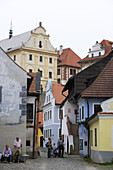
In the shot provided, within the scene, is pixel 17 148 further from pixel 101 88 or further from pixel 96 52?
pixel 96 52

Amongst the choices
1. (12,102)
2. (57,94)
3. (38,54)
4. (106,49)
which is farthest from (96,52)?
(12,102)

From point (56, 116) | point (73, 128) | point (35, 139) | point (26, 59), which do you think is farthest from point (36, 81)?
point (26, 59)

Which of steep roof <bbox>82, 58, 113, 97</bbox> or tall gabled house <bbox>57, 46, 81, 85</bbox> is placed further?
tall gabled house <bbox>57, 46, 81, 85</bbox>

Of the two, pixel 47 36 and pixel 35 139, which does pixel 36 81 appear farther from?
pixel 47 36

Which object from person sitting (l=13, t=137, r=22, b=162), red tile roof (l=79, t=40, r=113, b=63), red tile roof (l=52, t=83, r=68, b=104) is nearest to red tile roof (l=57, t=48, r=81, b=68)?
red tile roof (l=79, t=40, r=113, b=63)

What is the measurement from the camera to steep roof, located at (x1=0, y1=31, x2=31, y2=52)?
300 ft

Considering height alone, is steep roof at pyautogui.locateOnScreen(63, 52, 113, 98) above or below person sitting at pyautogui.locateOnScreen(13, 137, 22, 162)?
above

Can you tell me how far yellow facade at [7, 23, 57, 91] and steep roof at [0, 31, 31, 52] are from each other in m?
1.34

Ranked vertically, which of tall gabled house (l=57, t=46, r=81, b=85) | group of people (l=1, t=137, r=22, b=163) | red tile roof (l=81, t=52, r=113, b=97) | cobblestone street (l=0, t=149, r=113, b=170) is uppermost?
tall gabled house (l=57, t=46, r=81, b=85)

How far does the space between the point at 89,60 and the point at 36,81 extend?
60543mm

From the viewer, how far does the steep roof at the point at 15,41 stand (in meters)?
91.4

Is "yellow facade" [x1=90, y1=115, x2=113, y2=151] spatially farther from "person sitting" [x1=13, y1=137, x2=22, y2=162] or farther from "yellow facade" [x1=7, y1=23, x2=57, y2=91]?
"yellow facade" [x1=7, y1=23, x2=57, y2=91]

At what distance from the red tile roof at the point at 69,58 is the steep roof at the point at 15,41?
11.8 metres

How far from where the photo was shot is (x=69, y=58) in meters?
101
